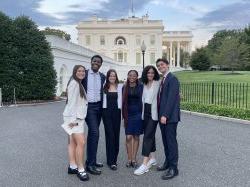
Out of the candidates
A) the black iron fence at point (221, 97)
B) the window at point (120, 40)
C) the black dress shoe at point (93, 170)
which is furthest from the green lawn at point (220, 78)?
the window at point (120, 40)

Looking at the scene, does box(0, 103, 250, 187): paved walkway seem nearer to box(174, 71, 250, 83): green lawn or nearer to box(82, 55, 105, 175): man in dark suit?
box(82, 55, 105, 175): man in dark suit

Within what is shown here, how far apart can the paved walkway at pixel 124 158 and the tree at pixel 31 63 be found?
7.98 m

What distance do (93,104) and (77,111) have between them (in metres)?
0.42

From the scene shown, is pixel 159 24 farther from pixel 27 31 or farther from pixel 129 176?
pixel 129 176

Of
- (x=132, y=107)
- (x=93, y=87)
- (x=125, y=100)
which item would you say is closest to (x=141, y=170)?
(x=132, y=107)

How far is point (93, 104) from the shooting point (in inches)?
248

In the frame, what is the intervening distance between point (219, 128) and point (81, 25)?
287 ft

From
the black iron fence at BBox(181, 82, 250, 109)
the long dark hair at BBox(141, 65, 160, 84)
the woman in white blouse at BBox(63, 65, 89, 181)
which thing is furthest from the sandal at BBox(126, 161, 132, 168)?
the black iron fence at BBox(181, 82, 250, 109)

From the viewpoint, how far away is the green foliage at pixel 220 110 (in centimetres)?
1196

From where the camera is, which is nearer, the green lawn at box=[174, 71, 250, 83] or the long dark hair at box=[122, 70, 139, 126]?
the long dark hair at box=[122, 70, 139, 126]

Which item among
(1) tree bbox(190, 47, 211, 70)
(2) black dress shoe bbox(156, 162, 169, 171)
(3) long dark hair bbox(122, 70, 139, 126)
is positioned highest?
(1) tree bbox(190, 47, 211, 70)

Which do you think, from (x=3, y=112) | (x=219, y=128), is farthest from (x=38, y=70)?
(x=219, y=128)

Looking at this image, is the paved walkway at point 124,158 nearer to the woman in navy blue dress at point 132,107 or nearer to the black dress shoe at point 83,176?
the black dress shoe at point 83,176

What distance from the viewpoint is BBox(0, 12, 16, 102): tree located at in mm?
18938
